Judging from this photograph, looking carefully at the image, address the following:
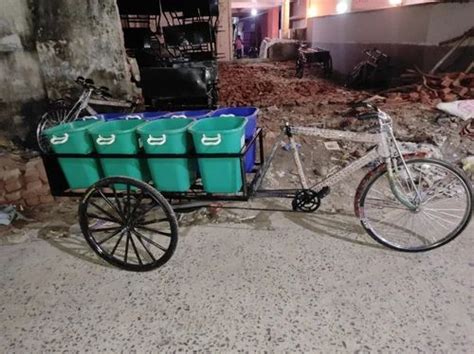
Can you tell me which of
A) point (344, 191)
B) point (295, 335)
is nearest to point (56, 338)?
point (295, 335)

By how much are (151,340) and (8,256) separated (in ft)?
4.96

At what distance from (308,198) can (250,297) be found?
0.83m

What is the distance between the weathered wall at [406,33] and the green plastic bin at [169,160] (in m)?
5.86

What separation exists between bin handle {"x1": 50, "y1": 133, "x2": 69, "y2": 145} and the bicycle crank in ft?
5.17

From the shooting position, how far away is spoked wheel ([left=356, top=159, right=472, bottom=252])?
210 cm

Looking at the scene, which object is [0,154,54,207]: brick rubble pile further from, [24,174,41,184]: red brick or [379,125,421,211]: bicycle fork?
[379,125,421,211]: bicycle fork

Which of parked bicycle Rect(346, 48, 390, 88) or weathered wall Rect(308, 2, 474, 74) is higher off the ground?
weathered wall Rect(308, 2, 474, 74)

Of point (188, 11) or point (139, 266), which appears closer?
point (139, 266)

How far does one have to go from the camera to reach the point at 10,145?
4.37 meters

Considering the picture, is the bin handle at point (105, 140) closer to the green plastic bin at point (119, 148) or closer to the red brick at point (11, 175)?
the green plastic bin at point (119, 148)

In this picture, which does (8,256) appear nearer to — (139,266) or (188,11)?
A: (139,266)

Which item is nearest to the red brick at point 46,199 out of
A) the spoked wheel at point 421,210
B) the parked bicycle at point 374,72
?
the spoked wheel at point 421,210

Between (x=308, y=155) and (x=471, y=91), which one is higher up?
(x=471, y=91)

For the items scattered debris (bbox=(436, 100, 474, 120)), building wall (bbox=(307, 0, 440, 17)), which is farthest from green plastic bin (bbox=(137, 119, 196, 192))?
building wall (bbox=(307, 0, 440, 17))
